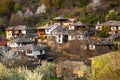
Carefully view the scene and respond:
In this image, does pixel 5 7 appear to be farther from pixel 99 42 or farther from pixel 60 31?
pixel 99 42

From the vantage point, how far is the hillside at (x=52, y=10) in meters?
57.1

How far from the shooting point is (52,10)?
65375 millimetres

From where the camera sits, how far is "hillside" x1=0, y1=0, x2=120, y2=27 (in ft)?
187

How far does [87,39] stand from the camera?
157 feet

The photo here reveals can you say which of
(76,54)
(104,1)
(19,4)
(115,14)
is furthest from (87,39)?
(19,4)

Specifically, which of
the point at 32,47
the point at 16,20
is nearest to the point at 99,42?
the point at 32,47

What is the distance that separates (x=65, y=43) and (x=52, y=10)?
56.1ft

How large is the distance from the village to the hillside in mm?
3144

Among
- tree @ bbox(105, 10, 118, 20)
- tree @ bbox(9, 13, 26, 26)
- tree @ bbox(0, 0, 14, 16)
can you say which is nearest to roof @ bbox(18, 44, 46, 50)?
tree @ bbox(105, 10, 118, 20)

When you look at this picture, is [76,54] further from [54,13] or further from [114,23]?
[54,13]

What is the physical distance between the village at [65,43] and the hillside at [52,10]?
3144 millimetres

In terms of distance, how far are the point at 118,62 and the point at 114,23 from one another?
33.0 meters

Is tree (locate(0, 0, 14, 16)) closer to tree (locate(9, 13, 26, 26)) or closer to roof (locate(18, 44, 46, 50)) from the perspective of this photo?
tree (locate(9, 13, 26, 26))

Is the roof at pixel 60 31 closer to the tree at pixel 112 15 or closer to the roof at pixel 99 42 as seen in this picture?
the roof at pixel 99 42
